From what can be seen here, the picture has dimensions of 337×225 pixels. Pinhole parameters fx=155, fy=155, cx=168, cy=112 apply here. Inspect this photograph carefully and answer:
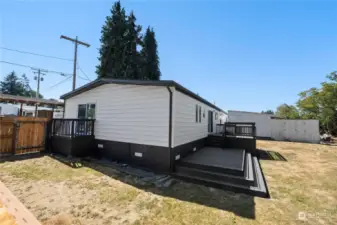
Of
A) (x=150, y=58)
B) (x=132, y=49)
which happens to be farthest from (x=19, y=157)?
(x=150, y=58)

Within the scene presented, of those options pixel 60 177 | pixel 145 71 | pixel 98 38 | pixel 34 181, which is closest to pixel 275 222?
pixel 60 177

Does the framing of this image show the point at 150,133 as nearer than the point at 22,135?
Yes

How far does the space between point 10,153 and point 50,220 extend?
669cm

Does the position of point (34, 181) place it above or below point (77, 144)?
below

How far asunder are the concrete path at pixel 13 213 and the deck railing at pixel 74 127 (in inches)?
145

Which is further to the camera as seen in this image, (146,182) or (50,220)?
(146,182)

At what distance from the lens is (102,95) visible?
7.50 meters

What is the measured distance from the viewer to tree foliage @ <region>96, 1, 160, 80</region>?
16062 millimetres

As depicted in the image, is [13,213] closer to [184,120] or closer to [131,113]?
[131,113]

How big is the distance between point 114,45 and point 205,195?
1688 cm

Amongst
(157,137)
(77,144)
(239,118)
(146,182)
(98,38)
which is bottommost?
(146,182)

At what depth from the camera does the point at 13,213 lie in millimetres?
2840

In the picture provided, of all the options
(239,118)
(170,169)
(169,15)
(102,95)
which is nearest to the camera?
(170,169)

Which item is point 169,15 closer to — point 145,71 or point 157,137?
point 157,137
